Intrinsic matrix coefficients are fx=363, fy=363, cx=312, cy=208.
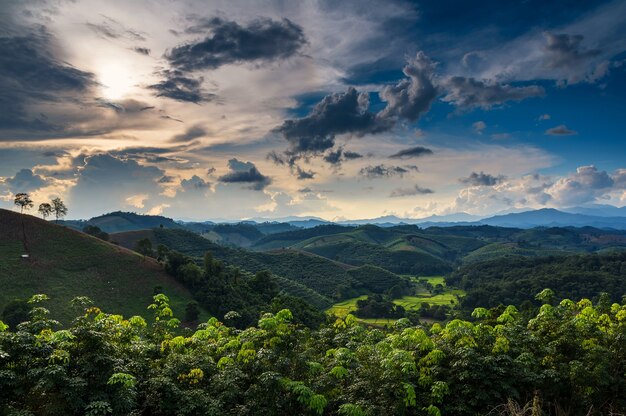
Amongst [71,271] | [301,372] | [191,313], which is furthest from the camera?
[71,271]

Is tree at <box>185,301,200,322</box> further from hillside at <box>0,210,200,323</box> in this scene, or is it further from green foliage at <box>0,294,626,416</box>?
green foliage at <box>0,294,626,416</box>

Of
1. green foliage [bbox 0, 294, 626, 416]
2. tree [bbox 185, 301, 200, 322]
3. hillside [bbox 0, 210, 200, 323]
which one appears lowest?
tree [bbox 185, 301, 200, 322]

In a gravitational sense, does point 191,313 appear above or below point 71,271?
below

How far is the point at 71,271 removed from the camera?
10488cm

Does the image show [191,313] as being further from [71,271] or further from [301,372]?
[301,372]

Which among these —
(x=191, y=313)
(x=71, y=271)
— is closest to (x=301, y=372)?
(x=191, y=313)

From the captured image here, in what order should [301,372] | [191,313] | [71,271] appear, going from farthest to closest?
[71,271] < [191,313] < [301,372]

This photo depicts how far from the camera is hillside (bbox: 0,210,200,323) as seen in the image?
9350 cm

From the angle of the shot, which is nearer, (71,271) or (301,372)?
(301,372)

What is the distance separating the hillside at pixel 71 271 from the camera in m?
93.5

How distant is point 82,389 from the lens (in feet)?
40.5

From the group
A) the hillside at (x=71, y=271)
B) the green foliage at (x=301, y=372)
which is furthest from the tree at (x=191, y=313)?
the green foliage at (x=301, y=372)

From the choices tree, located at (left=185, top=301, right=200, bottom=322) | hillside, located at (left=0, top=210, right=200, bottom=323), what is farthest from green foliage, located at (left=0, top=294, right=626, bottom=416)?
tree, located at (left=185, top=301, right=200, bottom=322)

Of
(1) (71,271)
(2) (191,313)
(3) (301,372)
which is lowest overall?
(2) (191,313)
